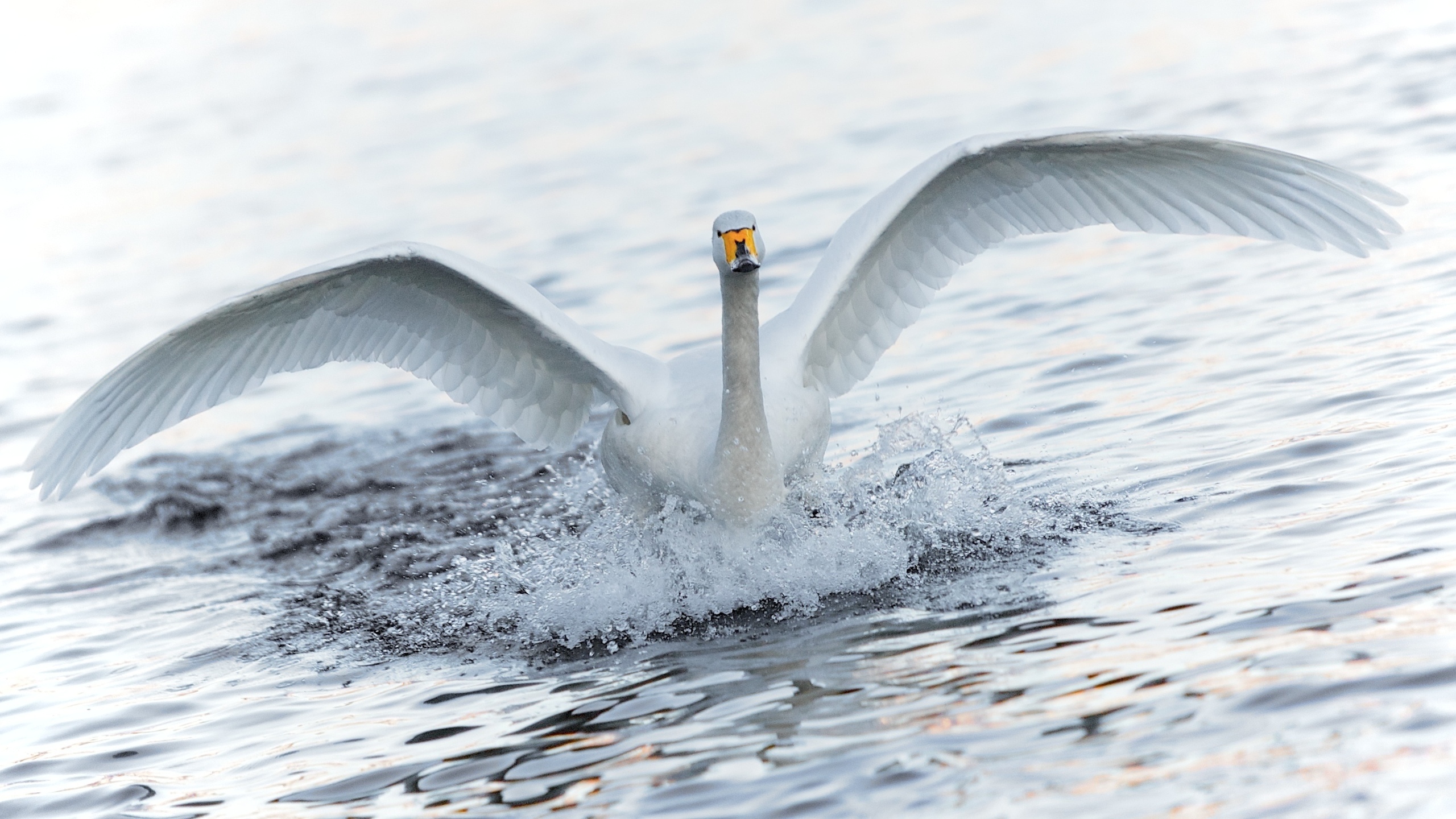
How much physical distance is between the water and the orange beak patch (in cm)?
143

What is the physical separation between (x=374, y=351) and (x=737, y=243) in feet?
8.44

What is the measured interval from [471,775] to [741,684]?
112cm

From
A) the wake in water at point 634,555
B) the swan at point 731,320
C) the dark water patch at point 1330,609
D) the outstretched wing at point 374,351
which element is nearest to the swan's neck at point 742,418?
the swan at point 731,320

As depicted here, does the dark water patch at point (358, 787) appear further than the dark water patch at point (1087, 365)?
No

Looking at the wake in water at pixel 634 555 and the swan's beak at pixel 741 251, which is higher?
the swan's beak at pixel 741 251

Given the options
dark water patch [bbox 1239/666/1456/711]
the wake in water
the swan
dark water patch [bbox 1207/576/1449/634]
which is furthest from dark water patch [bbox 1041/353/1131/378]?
dark water patch [bbox 1239/666/1456/711]

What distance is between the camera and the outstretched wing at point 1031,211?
774 cm

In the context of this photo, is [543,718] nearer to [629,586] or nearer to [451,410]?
[629,586]

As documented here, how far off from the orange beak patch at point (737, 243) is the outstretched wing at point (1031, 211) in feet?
3.86

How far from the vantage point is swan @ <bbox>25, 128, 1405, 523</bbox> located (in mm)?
7707

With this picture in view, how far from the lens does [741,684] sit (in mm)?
6570

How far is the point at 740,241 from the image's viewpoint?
705 centimetres

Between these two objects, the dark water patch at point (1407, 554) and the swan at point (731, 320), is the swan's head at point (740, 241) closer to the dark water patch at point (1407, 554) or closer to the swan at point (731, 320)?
the swan at point (731, 320)

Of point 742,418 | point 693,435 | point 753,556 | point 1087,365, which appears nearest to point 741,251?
point 742,418
